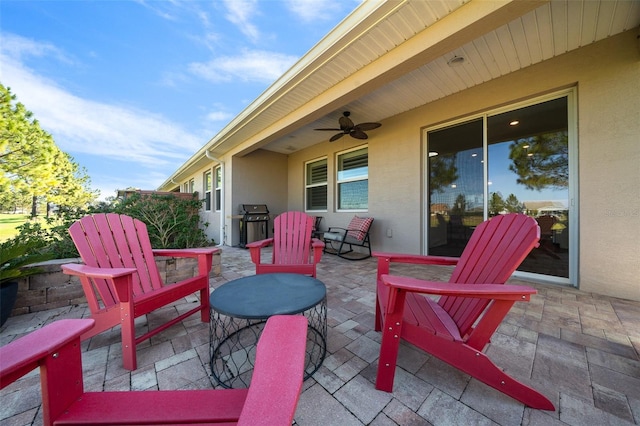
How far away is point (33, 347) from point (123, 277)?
2.71ft

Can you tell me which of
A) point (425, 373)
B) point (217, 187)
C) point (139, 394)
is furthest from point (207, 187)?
point (425, 373)

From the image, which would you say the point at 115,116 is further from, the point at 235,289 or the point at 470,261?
the point at 470,261

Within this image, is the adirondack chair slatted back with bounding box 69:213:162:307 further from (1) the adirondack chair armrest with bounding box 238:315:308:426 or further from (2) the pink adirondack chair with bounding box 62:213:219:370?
(1) the adirondack chair armrest with bounding box 238:315:308:426

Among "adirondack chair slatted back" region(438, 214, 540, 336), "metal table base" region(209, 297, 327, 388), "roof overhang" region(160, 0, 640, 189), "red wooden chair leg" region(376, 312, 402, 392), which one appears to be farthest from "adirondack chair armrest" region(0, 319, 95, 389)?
"roof overhang" region(160, 0, 640, 189)

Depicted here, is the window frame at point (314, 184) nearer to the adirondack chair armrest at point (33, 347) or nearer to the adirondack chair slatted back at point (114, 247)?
the adirondack chair slatted back at point (114, 247)

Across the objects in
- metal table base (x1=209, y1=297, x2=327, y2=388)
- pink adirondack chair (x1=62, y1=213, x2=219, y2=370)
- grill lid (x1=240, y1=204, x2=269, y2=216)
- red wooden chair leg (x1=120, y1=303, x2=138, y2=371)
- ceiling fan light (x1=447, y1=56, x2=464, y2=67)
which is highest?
ceiling fan light (x1=447, y1=56, x2=464, y2=67)

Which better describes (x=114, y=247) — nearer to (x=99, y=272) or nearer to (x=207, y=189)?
(x=99, y=272)

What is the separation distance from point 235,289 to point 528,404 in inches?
A: 65.5

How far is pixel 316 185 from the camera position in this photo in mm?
6301

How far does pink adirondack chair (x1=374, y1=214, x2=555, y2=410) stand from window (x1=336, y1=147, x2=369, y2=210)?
362 centimetres

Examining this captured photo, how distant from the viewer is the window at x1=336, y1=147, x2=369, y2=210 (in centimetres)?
517

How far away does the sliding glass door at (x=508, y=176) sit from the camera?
9.46 feet

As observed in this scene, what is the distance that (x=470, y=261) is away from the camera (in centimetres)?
153

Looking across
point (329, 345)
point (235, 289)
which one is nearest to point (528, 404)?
point (329, 345)
